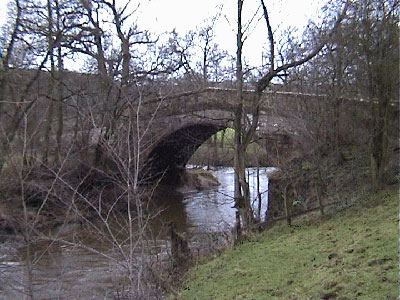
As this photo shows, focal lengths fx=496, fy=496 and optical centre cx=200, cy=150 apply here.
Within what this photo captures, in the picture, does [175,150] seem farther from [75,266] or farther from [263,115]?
[75,266]

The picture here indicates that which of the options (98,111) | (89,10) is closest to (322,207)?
(98,111)

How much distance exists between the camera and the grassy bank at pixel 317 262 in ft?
15.0

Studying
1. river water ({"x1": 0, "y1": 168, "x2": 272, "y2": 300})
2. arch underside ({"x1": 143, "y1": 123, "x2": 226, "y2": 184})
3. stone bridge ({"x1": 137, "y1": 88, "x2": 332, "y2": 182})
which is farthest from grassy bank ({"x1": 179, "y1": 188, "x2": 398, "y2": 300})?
arch underside ({"x1": 143, "y1": 123, "x2": 226, "y2": 184})

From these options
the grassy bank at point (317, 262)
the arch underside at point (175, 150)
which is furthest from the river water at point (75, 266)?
the arch underside at point (175, 150)

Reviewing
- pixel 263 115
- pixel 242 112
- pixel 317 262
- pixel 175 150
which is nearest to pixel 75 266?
pixel 242 112

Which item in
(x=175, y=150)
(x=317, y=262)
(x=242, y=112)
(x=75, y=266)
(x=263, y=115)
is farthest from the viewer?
(x=175, y=150)

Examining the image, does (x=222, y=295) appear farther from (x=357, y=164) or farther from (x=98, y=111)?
(x=98, y=111)

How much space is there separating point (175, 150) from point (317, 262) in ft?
52.9

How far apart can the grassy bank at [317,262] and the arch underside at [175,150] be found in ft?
30.6

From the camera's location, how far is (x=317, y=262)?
5.85 metres

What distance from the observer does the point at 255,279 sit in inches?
235

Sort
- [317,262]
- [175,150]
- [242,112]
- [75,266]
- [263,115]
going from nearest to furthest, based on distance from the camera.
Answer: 1. [317,262]
2. [75,266]
3. [242,112]
4. [263,115]
5. [175,150]

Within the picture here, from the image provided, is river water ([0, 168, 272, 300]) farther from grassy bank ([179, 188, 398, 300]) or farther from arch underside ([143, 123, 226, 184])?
arch underside ([143, 123, 226, 184])

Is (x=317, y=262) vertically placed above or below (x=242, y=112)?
below
